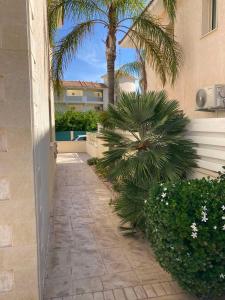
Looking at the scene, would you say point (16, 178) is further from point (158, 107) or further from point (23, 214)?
point (158, 107)

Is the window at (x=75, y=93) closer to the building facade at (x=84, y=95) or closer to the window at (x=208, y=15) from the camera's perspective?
the building facade at (x=84, y=95)

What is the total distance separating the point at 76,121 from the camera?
2725 centimetres

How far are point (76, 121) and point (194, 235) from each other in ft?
83.4

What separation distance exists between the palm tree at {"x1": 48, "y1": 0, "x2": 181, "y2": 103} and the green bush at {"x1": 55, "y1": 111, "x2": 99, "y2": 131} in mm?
17732

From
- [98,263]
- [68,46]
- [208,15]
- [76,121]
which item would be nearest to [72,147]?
[76,121]

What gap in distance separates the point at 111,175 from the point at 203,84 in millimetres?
4240

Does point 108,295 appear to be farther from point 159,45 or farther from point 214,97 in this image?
point 159,45

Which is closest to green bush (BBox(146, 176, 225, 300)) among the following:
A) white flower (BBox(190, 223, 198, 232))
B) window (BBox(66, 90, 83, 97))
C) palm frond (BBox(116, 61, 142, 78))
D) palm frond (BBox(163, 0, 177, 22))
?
white flower (BBox(190, 223, 198, 232))

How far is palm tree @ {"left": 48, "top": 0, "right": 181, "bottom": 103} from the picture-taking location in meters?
8.21

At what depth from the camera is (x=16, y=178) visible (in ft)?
8.59

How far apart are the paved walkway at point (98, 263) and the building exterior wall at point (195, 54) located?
3990 mm

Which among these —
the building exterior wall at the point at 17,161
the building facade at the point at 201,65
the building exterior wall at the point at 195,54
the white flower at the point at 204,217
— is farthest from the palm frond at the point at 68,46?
the white flower at the point at 204,217

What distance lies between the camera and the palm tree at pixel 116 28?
8.21m

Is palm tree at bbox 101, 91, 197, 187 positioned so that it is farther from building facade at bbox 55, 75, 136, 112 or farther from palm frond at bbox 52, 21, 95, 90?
building facade at bbox 55, 75, 136, 112
